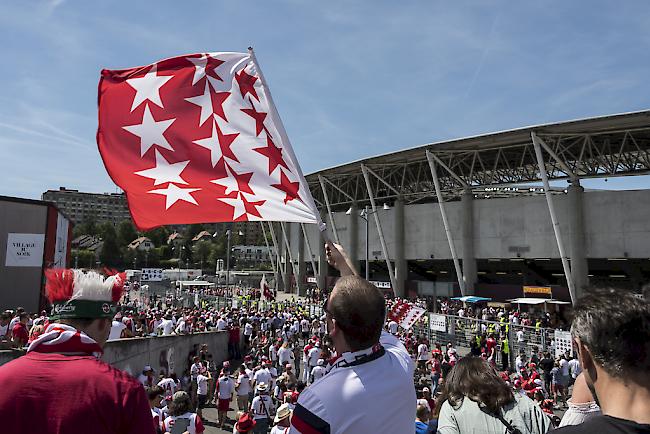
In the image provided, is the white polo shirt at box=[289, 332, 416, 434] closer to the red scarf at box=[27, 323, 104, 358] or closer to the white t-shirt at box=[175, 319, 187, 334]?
the red scarf at box=[27, 323, 104, 358]

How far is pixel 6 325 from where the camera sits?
46.9ft

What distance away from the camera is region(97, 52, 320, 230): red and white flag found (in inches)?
200

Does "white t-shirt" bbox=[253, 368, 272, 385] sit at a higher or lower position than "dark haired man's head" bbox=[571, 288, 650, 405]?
lower

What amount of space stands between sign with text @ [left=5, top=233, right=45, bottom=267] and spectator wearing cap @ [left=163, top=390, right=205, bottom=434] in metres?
24.7

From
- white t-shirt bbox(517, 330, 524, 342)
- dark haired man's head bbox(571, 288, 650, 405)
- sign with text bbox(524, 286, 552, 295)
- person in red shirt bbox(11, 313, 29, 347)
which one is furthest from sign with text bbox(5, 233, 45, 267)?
sign with text bbox(524, 286, 552, 295)

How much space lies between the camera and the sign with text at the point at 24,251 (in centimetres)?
2670

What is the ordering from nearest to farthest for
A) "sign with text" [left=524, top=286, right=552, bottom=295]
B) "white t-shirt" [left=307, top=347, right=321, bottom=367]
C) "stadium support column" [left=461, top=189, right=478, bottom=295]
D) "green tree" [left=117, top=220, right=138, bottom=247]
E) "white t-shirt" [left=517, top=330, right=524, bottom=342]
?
1. "white t-shirt" [left=307, top=347, right=321, bottom=367]
2. "white t-shirt" [left=517, top=330, right=524, bottom=342]
3. "sign with text" [left=524, top=286, right=552, bottom=295]
4. "stadium support column" [left=461, top=189, right=478, bottom=295]
5. "green tree" [left=117, top=220, right=138, bottom=247]

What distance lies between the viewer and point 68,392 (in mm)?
1778

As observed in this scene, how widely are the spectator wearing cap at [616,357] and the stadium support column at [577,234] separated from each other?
34.6m

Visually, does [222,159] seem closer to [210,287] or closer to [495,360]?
[495,360]

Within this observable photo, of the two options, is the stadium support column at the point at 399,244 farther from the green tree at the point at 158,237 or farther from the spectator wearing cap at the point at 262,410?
the green tree at the point at 158,237

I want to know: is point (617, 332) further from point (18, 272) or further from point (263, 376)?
point (18, 272)

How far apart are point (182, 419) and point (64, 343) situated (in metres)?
5.25

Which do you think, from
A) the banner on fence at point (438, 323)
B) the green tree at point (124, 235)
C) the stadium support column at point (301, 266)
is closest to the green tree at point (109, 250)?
the green tree at point (124, 235)
